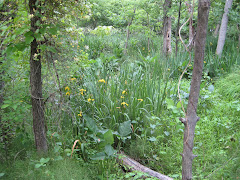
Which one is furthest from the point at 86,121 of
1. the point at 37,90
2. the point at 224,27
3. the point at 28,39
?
the point at 224,27

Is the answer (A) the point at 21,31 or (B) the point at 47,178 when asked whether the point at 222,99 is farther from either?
(A) the point at 21,31

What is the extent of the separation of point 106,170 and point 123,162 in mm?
370

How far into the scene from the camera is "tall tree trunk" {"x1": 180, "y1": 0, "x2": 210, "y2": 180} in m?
1.36

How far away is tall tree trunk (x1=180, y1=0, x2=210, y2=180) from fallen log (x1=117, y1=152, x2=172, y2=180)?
3.08ft

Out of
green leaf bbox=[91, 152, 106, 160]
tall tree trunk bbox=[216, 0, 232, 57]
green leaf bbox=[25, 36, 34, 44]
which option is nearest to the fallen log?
green leaf bbox=[91, 152, 106, 160]

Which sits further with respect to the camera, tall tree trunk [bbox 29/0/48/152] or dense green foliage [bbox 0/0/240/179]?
dense green foliage [bbox 0/0/240/179]

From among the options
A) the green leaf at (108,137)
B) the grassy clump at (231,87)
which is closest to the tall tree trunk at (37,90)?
the green leaf at (108,137)

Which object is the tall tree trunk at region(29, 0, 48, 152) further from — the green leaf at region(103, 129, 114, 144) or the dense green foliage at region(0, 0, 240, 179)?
the green leaf at region(103, 129, 114, 144)

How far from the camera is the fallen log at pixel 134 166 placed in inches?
98.8

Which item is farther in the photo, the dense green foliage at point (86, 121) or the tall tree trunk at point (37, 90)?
the dense green foliage at point (86, 121)

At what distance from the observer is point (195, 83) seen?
4.83ft

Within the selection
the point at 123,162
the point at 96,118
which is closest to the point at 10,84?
the point at 96,118

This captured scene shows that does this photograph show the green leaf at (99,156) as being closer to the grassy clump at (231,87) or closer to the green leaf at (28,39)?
the green leaf at (28,39)

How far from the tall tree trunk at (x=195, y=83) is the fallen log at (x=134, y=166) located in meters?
0.94
